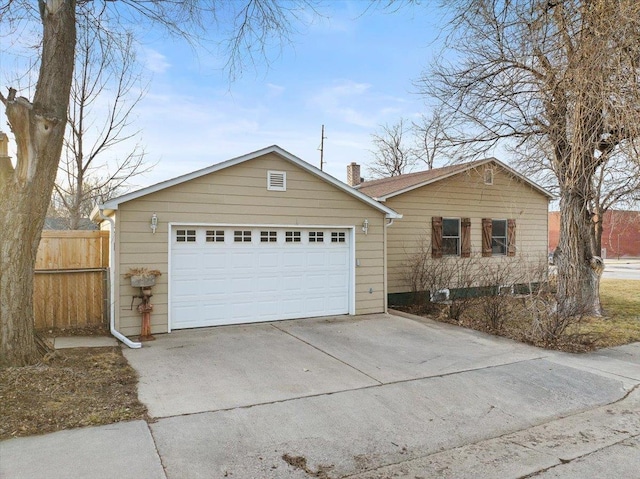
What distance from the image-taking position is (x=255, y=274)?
8.94m

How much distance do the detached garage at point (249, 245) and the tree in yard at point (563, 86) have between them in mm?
3380

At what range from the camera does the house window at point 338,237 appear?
9844mm

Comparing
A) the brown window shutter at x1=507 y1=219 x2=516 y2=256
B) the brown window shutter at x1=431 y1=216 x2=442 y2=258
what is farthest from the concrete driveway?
the brown window shutter at x1=507 y1=219 x2=516 y2=256

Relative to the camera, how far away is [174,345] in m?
7.17

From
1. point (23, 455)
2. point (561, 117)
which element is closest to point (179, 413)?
point (23, 455)

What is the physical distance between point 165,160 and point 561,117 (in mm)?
13006

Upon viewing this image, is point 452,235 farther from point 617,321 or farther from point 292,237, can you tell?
point 292,237

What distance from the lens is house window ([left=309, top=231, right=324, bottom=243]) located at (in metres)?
9.58

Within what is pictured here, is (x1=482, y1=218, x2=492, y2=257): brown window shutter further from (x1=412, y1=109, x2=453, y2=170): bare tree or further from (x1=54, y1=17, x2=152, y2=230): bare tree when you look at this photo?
(x1=54, y1=17, x2=152, y2=230): bare tree

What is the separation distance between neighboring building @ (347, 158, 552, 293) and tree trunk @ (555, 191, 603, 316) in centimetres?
155

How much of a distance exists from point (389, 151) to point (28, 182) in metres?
27.5

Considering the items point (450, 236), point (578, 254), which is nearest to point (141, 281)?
point (450, 236)

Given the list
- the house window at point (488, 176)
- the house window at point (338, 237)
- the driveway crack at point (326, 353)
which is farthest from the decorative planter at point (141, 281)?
the house window at point (488, 176)

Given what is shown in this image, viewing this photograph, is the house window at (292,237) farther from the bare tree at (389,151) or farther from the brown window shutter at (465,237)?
the bare tree at (389,151)
